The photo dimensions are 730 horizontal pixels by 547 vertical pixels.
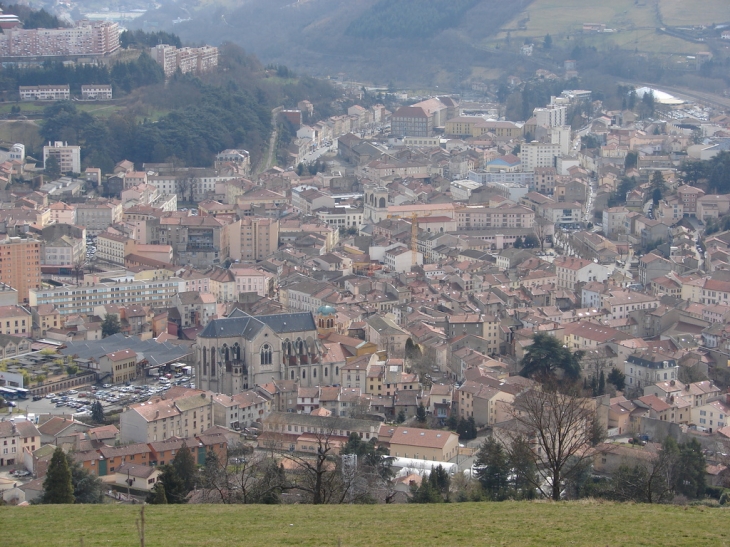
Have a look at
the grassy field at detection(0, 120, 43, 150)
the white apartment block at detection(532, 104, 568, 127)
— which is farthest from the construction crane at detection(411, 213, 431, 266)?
the white apartment block at detection(532, 104, 568, 127)

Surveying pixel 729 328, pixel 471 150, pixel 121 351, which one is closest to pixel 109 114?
pixel 471 150

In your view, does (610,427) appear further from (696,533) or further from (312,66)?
(312,66)

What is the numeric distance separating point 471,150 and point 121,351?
24385mm

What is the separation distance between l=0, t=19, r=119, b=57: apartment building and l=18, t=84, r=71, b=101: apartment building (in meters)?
3.47

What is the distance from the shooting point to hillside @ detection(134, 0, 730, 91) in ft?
214

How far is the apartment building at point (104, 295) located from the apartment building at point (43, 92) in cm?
2065

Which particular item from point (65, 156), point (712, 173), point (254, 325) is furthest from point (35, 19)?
point (254, 325)

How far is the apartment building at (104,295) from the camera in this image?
27.7 metres

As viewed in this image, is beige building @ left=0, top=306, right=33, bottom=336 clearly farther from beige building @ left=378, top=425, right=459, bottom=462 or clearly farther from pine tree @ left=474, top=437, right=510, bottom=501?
pine tree @ left=474, top=437, right=510, bottom=501

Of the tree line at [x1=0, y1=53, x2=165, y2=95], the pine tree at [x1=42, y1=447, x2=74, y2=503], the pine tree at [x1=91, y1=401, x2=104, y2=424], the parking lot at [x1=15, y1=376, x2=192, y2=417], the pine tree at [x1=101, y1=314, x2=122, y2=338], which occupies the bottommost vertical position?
the parking lot at [x1=15, y1=376, x2=192, y2=417]

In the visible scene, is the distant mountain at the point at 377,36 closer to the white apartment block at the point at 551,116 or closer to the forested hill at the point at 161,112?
the white apartment block at the point at 551,116

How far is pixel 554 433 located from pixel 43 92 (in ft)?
123

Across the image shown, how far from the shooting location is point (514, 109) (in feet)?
189

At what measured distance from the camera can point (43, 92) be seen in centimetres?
4762
